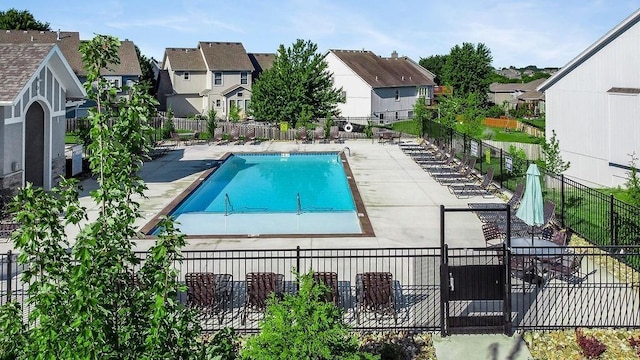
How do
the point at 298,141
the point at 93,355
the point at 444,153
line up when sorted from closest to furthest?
the point at 93,355, the point at 444,153, the point at 298,141

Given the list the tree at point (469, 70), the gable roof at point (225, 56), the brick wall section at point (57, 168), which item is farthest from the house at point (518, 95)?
the brick wall section at point (57, 168)

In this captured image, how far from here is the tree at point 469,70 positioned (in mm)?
85688

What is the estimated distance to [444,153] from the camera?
108 feet

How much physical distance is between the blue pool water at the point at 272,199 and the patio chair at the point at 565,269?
7396mm

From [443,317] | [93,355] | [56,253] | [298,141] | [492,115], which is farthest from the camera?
[492,115]

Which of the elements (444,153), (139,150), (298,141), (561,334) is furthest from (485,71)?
(139,150)

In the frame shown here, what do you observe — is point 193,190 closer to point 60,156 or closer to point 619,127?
point 60,156

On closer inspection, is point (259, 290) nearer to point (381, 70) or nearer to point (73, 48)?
point (73, 48)

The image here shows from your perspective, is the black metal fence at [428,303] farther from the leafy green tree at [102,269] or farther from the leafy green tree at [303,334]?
the leafy green tree at [102,269]

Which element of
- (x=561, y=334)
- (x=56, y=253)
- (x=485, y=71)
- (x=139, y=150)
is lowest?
(x=561, y=334)

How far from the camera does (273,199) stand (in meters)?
27.0

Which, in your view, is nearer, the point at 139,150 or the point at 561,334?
the point at 139,150

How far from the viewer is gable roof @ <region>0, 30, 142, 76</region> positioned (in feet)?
193

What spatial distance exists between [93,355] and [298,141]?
40764mm
